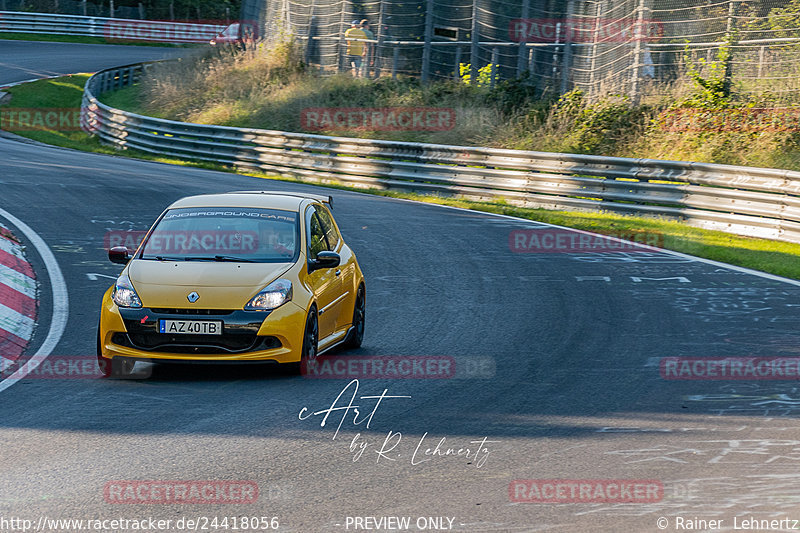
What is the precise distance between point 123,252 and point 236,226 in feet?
3.37

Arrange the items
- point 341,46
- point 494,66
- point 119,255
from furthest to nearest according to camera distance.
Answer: point 341,46 → point 494,66 → point 119,255

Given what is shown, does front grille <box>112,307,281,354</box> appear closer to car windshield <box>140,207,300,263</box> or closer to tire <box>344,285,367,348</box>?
car windshield <box>140,207,300,263</box>

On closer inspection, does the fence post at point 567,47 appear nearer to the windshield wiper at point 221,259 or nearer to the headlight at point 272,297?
the windshield wiper at point 221,259

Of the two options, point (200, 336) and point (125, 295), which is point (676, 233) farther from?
point (125, 295)

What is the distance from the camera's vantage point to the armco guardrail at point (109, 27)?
56.4 m

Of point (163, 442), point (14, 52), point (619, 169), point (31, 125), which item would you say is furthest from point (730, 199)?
point (14, 52)

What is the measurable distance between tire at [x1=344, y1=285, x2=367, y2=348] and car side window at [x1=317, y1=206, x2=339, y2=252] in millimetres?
503

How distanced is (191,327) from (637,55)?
17901mm

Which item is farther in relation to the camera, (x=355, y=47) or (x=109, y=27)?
(x=109, y=27)

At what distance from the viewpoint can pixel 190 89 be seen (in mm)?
38188

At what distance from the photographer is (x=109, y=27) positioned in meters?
59.2

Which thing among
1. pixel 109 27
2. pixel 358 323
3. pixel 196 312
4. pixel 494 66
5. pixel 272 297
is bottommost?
pixel 358 323

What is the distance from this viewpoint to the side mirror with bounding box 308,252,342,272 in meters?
9.27
